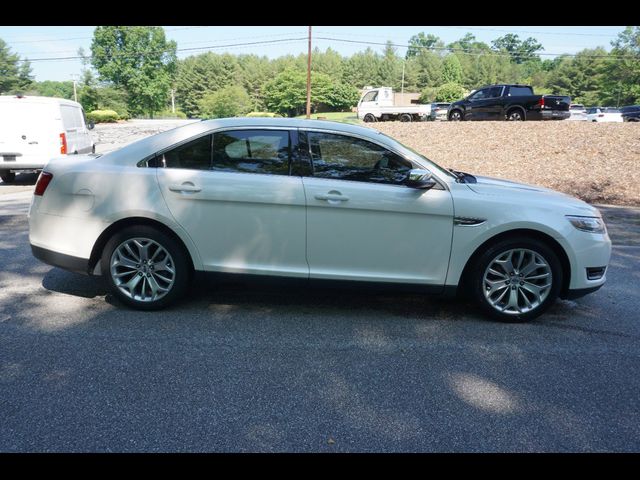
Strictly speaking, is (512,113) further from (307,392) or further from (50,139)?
(307,392)

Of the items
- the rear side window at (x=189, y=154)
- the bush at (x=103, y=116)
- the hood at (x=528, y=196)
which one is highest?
the rear side window at (x=189, y=154)

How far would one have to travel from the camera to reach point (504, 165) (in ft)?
47.0

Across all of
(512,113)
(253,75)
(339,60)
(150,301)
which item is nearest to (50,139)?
(150,301)

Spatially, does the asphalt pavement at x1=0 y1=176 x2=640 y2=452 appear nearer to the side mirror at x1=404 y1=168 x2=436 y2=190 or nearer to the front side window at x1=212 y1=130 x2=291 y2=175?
the side mirror at x1=404 y1=168 x2=436 y2=190

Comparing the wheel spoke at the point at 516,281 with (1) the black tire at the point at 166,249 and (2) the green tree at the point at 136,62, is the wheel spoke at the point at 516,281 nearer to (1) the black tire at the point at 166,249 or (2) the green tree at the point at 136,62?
(1) the black tire at the point at 166,249

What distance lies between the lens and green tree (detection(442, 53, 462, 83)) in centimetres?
11765

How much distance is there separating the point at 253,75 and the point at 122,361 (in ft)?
358

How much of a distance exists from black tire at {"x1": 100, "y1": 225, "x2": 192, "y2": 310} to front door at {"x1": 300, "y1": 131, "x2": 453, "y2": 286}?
110 cm

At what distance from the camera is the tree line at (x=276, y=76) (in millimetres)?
74688

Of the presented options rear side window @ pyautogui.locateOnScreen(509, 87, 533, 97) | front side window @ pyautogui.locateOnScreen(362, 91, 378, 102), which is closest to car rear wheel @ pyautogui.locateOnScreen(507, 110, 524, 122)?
rear side window @ pyautogui.locateOnScreen(509, 87, 533, 97)

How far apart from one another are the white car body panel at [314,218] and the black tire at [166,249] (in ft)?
0.32

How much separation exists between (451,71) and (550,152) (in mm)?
112371

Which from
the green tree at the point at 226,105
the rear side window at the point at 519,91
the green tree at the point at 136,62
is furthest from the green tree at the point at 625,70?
the green tree at the point at 136,62

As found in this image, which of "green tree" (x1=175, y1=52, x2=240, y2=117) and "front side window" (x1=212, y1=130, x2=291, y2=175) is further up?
"green tree" (x1=175, y1=52, x2=240, y2=117)
